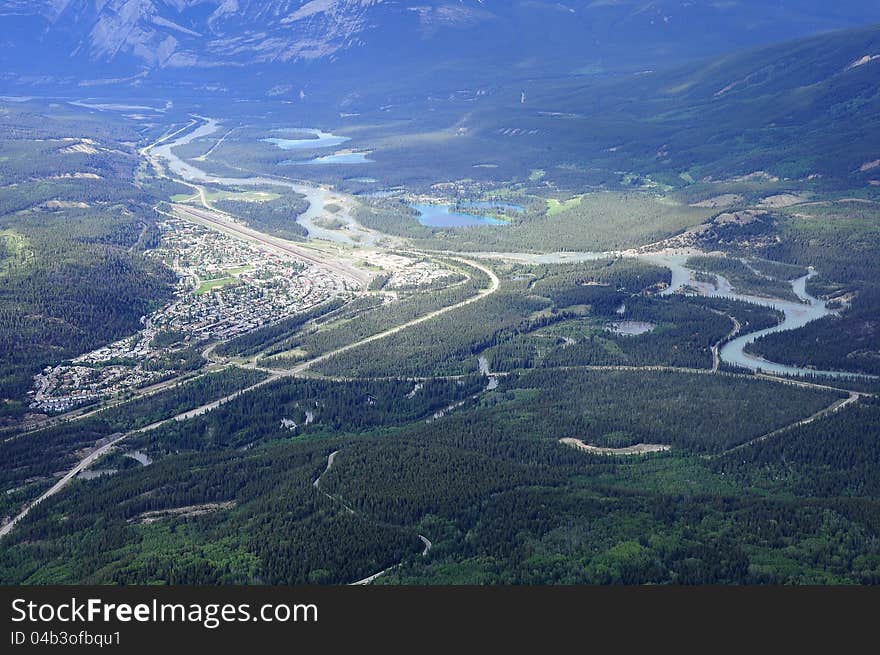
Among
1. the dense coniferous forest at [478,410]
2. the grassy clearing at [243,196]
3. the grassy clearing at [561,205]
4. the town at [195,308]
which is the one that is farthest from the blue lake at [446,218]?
the town at [195,308]

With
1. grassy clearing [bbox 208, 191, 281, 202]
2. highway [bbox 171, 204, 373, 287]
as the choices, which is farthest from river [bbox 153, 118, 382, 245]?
highway [bbox 171, 204, 373, 287]

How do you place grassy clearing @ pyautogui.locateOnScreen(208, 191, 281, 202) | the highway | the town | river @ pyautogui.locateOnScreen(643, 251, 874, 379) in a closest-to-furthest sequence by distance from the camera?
1. the town
2. river @ pyautogui.locateOnScreen(643, 251, 874, 379)
3. the highway
4. grassy clearing @ pyautogui.locateOnScreen(208, 191, 281, 202)

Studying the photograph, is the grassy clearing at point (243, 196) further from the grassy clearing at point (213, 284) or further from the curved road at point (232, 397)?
the curved road at point (232, 397)

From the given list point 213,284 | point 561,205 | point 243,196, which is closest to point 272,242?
point 213,284

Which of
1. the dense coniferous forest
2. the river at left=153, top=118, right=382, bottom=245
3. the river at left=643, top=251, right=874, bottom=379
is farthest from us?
the river at left=153, top=118, right=382, bottom=245

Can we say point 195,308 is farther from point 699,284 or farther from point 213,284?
point 699,284

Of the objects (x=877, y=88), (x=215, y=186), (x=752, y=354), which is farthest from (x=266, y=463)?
(x=877, y=88)

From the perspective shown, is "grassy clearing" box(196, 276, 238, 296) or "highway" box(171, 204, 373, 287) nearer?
"grassy clearing" box(196, 276, 238, 296)

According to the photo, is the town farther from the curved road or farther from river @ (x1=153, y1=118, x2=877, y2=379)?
river @ (x1=153, y1=118, x2=877, y2=379)
